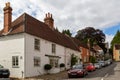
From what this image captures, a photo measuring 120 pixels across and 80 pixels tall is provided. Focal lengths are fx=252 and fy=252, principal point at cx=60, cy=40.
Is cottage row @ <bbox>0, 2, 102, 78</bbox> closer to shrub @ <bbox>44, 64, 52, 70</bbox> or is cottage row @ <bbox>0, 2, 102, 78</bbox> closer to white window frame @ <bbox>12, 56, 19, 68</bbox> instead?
white window frame @ <bbox>12, 56, 19, 68</bbox>

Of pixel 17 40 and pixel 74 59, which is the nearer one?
pixel 17 40

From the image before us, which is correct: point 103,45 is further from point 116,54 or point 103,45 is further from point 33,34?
point 33,34

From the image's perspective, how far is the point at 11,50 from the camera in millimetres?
31672

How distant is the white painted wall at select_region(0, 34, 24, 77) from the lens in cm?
3041

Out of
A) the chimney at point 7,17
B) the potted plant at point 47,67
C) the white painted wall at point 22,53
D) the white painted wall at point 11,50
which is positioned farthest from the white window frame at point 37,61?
the chimney at point 7,17

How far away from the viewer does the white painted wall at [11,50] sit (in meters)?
30.4

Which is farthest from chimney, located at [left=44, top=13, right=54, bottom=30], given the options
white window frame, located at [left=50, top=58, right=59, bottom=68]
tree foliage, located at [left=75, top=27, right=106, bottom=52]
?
tree foliage, located at [left=75, top=27, right=106, bottom=52]

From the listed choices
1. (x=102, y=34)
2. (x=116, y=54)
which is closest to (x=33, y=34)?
(x=102, y=34)

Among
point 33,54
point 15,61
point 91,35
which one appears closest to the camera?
point 15,61

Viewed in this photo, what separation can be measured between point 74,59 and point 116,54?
249ft

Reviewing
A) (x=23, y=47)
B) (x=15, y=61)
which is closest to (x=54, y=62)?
(x=15, y=61)

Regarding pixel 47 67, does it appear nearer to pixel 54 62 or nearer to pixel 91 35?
pixel 54 62

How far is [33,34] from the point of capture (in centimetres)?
3219

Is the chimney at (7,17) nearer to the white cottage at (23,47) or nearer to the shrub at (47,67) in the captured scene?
the white cottage at (23,47)
